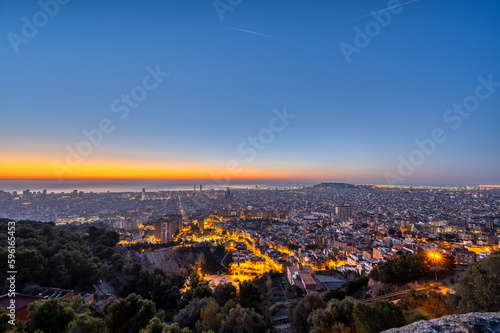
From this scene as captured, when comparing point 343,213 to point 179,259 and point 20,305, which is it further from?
point 20,305

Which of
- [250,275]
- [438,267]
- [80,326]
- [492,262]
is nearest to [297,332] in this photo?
[492,262]

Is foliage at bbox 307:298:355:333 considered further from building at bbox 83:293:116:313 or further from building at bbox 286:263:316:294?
building at bbox 83:293:116:313

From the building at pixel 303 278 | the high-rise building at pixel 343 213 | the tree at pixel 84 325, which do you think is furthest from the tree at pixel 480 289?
the high-rise building at pixel 343 213

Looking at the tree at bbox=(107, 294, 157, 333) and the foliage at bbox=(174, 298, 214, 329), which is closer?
the tree at bbox=(107, 294, 157, 333)

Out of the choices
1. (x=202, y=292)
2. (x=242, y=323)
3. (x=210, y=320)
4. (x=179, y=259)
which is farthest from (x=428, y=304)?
(x=179, y=259)

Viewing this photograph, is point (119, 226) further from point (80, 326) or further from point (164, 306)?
point (80, 326)

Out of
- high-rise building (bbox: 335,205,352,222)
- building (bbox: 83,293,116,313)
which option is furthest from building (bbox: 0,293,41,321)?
high-rise building (bbox: 335,205,352,222)

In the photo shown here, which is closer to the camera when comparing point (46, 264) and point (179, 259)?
point (46, 264)
